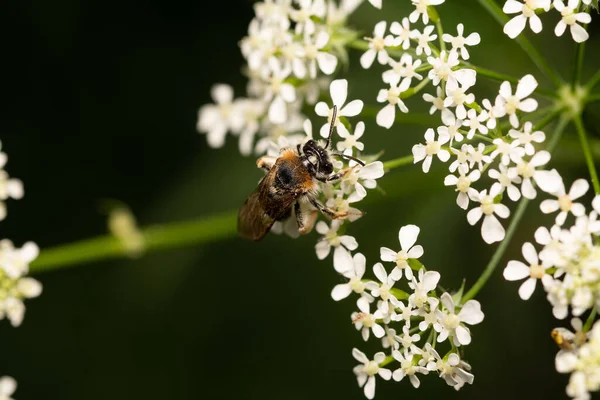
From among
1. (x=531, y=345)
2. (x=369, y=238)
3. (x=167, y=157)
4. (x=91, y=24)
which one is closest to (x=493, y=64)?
(x=369, y=238)

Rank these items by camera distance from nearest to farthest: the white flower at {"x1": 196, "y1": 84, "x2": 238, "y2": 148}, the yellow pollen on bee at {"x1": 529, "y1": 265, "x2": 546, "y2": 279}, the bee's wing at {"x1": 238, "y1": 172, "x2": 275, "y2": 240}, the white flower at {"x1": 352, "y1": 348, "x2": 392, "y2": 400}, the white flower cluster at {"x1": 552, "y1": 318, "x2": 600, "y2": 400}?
the white flower cluster at {"x1": 552, "y1": 318, "x2": 600, "y2": 400} < the yellow pollen on bee at {"x1": 529, "y1": 265, "x2": 546, "y2": 279} < the white flower at {"x1": 352, "y1": 348, "x2": 392, "y2": 400} < the bee's wing at {"x1": 238, "y1": 172, "x2": 275, "y2": 240} < the white flower at {"x1": 196, "y1": 84, "x2": 238, "y2": 148}

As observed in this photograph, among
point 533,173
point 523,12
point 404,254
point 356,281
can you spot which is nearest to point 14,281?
point 356,281

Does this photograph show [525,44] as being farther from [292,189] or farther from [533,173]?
[292,189]

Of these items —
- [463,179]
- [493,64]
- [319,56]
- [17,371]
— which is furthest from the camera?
[17,371]

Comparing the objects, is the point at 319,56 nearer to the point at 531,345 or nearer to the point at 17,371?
the point at 531,345

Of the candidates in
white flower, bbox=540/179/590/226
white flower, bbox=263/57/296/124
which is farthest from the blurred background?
white flower, bbox=540/179/590/226

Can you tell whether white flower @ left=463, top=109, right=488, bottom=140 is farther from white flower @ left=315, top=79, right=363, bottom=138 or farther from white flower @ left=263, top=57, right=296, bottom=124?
white flower @ left=263, top=57, right=296, bottom=124
